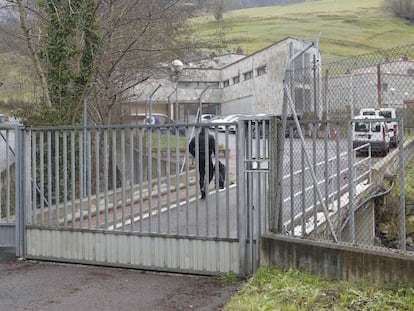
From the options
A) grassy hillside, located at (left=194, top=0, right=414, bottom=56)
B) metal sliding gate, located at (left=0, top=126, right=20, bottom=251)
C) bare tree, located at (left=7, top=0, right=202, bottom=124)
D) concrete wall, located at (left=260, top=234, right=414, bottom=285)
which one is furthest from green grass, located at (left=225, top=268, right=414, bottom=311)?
grassy hillside, located at (left=194, top=0, right=414, bottom=56)

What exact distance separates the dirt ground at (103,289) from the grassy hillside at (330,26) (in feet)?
200

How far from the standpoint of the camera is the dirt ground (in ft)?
20.7

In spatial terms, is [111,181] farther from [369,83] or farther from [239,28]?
[239,28]

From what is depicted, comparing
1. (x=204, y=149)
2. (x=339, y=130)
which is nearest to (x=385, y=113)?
(x=339, y=130)

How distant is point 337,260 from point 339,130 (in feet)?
5.15

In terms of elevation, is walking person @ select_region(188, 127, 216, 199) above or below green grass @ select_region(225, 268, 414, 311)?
above

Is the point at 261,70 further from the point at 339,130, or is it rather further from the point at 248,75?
the point at 339,130

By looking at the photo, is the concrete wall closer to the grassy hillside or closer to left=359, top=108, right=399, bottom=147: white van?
left=359, top=108, right=399, bottom=147: white van

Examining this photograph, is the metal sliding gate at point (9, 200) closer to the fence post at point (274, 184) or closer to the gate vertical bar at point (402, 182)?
the fence post at point (274, 184)

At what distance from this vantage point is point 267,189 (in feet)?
23.3

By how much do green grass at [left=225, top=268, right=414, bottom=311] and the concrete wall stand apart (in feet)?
0.33

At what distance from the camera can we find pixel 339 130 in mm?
6828

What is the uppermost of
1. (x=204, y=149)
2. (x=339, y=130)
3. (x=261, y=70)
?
(x=261, y=70)

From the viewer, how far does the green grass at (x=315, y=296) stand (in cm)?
552
